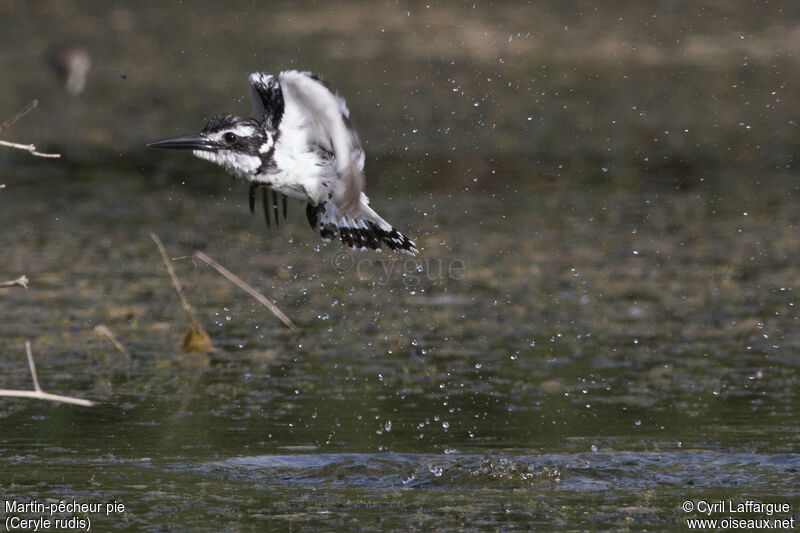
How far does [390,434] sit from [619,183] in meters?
6.70

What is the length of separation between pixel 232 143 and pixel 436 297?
11.2ft

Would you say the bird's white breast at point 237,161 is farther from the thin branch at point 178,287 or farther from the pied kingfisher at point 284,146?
the thin branch at point 178,287

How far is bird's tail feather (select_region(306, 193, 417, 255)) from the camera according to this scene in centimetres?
596

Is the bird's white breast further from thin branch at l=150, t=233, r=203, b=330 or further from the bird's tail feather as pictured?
thin branch at l=150, t=233, r=203, b=330

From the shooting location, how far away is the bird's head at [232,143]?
18.5 feet

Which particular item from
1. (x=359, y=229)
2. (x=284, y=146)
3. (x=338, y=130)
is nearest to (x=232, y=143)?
(x=284, y=146)

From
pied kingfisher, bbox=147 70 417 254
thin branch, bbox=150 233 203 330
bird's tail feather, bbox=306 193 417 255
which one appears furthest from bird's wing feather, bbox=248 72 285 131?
thin branch, bbox=150 233 203 330

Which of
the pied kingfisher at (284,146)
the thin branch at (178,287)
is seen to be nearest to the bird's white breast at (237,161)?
the pied kingfisher at (284,146)

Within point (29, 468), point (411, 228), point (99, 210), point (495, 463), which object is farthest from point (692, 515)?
point (99, 210)

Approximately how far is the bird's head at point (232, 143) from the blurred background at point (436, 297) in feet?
2.10

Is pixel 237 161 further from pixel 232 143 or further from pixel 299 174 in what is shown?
pixel 299 174

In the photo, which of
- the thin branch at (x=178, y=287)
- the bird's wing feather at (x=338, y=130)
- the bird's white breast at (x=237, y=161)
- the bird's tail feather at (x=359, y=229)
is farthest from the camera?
the thin branch at (x=178, y=287)

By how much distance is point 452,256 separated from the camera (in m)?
9.79

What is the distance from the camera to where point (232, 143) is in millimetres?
5691
